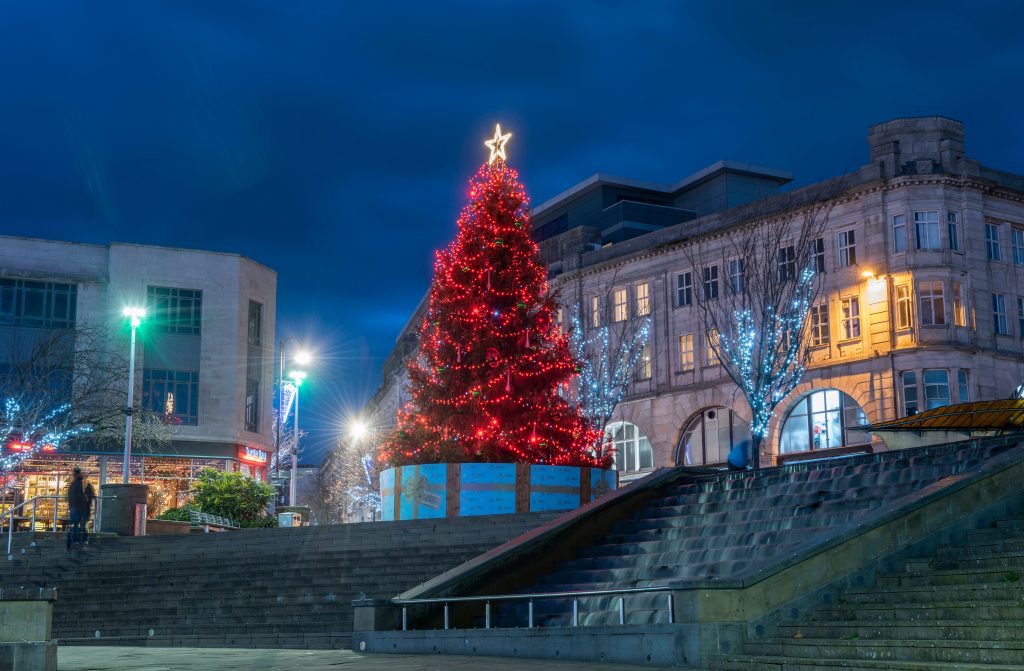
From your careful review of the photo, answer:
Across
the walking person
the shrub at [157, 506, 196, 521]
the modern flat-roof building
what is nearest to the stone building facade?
the modern flat-roof building

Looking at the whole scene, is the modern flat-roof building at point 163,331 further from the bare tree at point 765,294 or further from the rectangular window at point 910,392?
the rectangular window at point 910,392

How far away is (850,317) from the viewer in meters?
A: 48.5

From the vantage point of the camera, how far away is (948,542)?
15188 mm

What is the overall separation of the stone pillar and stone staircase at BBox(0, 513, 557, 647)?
3.75 m

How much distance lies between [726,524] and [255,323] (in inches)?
1731

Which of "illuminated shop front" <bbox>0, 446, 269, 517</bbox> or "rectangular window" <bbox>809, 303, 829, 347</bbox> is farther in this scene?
"illuminated shop front" <bbox>0, 446, 269, 517</bbox>

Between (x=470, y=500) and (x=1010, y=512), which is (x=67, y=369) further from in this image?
(x=1010, y=512)

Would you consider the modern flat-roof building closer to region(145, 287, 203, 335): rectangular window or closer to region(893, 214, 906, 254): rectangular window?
region(145, 287, 203, 335): rectangular window

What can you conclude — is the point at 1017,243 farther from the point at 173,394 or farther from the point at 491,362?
the point at 173,394

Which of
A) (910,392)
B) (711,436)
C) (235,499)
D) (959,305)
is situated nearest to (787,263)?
(959,305)

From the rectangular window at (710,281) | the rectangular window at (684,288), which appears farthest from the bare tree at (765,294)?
the rectangular window at (684,288)

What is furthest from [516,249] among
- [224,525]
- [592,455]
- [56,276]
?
[56,276]

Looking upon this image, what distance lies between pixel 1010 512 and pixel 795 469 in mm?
5274

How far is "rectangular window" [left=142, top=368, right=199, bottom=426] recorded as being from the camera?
180ft
